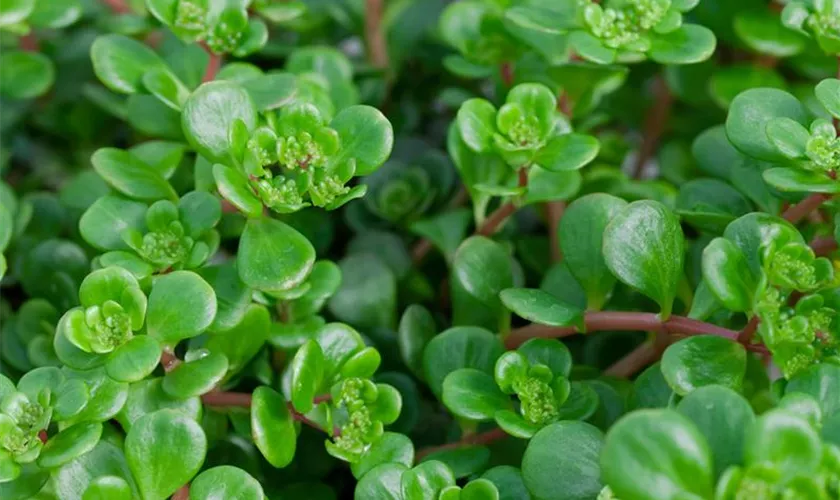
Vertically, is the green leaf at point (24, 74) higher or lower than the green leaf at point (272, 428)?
lower

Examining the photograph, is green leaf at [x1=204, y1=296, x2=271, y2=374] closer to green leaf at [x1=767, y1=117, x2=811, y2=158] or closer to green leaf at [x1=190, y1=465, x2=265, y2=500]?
green leaf at [x1=190, y1=465, x2=265, y2=500]

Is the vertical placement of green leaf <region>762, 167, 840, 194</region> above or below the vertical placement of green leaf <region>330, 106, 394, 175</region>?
above

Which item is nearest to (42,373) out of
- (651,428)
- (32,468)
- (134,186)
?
(32,468)

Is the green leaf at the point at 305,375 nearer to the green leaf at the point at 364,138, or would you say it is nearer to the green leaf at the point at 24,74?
the green leaf at the point at 364,138

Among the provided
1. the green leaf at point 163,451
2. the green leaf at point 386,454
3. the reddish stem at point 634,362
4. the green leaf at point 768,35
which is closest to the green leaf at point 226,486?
the green leaf at point 163,451

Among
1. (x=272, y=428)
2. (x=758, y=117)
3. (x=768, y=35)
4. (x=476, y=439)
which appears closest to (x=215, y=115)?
(x=272, y=428)

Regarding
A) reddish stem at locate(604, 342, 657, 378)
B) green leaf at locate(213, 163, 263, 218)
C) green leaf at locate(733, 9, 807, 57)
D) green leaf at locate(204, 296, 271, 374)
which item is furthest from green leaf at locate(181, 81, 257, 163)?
green leaf at locate(733, 9, 807, 57)

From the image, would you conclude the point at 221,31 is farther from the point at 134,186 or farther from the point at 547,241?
the point at 547,241
